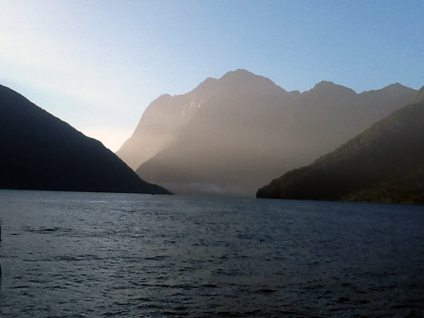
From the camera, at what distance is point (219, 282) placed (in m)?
38.8

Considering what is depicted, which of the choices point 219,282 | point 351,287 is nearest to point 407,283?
point 351,287

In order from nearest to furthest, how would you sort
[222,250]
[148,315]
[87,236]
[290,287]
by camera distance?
1. [148,315]
2. [290,287]
3. [222,250]
4. [87,236]

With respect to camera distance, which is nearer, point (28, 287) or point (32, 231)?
point (28, 287)

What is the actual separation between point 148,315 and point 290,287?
1485 cm

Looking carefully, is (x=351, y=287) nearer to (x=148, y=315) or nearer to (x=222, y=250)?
(x=148, y=315)

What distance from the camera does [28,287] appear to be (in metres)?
34.2

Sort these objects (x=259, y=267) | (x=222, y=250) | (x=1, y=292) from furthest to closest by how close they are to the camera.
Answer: (x=222, y=250) → (x=259, y=267) → (x=1, y=292)

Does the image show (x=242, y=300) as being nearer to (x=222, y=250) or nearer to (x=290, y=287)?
(x=290, y=287)

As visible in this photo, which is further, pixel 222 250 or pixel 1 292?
pixel 222 250

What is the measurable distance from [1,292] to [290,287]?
24.5 meters

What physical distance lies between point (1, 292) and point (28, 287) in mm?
2273

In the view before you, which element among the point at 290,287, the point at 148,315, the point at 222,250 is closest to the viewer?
the point at 148,315

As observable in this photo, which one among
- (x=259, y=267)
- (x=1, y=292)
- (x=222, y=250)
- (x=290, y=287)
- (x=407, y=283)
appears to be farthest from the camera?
A: (x=222, y=250)

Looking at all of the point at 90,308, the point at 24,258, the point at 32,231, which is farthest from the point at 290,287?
the point at 32,231
